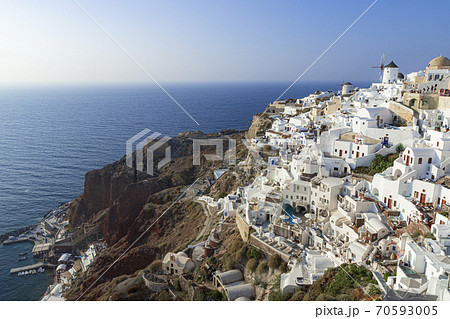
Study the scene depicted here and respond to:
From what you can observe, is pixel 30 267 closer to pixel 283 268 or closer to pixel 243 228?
pixel 243 228

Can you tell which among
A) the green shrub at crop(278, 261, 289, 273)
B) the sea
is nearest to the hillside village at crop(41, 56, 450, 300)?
the green shrub at crop(278, 261, 289, 273)

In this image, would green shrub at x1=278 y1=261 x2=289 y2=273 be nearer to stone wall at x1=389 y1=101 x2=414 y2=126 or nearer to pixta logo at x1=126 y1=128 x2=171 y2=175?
stone wall at x1=389 y1=101 x2=414 y2=126

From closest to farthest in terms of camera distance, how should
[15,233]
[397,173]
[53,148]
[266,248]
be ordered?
1. [266,248]
2. [397,173]
3. [15,233]
4. [53,148]

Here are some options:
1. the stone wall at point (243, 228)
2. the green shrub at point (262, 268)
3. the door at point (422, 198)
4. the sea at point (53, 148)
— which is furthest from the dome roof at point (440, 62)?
the sea at point (53, 148)

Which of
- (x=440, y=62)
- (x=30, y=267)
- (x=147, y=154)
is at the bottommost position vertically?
(x=30, y=267)

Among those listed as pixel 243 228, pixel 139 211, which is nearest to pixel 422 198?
pixel 243 228

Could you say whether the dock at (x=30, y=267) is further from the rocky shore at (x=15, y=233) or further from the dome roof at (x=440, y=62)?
the dome roof at (x=440, y=62)

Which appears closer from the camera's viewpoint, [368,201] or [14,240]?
[368,201]
